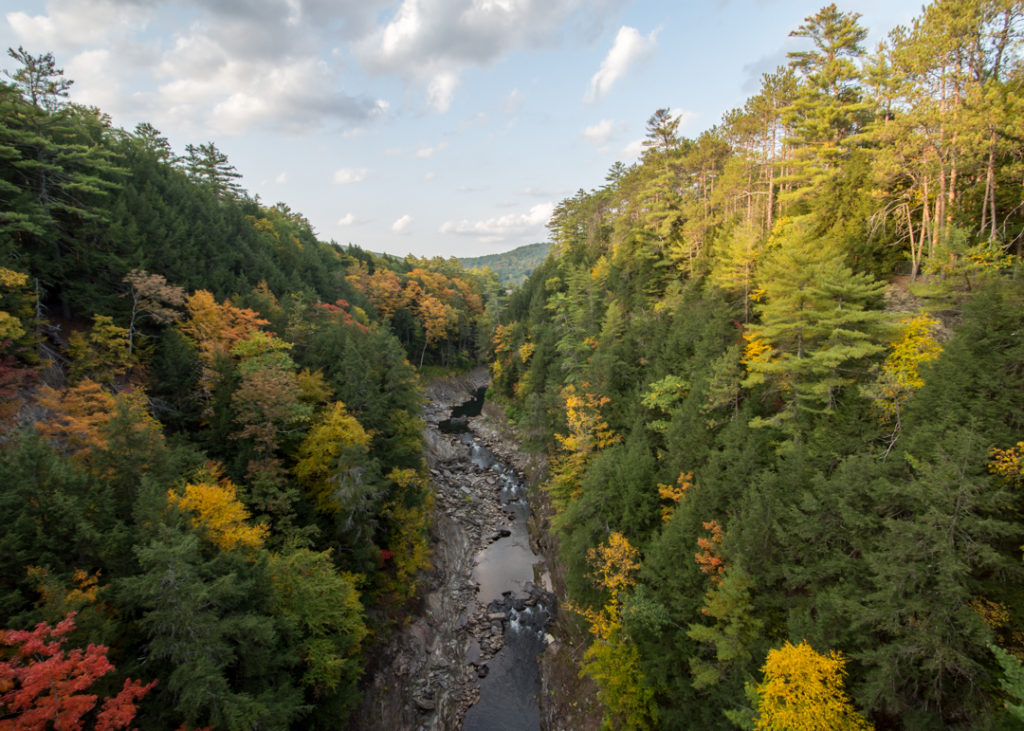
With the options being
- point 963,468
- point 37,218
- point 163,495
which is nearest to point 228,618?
point 163,495

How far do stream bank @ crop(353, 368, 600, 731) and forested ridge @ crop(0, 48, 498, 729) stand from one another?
225 centimetres

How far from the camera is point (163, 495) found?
1380 cm

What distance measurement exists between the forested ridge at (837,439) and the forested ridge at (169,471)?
12.8 meters

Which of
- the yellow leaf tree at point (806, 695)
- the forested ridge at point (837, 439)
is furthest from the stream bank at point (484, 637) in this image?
the yellow leaf tree at point (806, 695)

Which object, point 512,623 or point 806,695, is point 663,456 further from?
point 512,623

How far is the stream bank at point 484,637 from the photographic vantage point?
20406 mm

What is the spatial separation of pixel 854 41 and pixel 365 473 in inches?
1656

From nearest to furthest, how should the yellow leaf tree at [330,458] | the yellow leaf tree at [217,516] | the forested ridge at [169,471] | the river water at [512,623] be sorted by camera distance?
the forested ridge at [169,471]
the yellow leaf tree at [217,516]
the river water at [512,623]
the yellow leaf tree at [330,458]

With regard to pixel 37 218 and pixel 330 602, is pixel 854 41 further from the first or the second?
pixel 37 218

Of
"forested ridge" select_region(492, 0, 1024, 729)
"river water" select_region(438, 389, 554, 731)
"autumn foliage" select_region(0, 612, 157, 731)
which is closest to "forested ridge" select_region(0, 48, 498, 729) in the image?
"autumn foliage" select_region(0, 612, 157, 731)

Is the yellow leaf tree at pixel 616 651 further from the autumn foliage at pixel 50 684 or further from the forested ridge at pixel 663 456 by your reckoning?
the autumn foliage at pixel 50 684

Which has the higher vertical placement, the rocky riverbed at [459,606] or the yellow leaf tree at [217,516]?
the yellow leaf tree at [217,516]

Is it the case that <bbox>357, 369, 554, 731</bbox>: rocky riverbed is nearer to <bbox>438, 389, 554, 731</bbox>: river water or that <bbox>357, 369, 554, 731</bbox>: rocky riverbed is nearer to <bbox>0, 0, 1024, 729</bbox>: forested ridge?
<bbox>438, 389, 554, 731</bbox>: river water

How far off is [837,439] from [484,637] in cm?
2301
